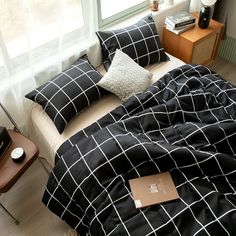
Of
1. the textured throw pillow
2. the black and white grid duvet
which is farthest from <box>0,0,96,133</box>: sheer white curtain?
the black and white grid duvet

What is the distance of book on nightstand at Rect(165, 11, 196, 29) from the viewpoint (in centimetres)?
226

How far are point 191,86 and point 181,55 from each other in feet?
2.18

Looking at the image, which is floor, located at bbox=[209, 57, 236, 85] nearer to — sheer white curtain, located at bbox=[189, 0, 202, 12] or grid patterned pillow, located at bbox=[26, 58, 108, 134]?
sheer white curtain, located at bbox=[189, 0, 202, 12]

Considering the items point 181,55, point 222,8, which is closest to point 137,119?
point 181,55

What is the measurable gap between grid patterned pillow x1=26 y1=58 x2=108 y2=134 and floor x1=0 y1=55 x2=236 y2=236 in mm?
504

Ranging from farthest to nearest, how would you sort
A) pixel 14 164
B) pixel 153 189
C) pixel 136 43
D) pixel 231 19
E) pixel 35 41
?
pixel 231 19 < pixel 136 43 < pixel 35 41 < pixel 14 164 < pixel 153 189

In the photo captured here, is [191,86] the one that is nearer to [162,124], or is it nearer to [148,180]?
[162,124]

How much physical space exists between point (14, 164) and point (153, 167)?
75 cm

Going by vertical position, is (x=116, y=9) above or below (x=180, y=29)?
above

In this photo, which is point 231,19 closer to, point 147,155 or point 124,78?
point 124,78

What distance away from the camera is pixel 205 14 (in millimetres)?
2252

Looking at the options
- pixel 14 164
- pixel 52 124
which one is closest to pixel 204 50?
pixel 52 124

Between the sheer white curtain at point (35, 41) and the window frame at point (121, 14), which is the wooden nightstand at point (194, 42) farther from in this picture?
the sheer white curtain at point (35, 41)

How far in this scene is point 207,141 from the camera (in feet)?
4.75
